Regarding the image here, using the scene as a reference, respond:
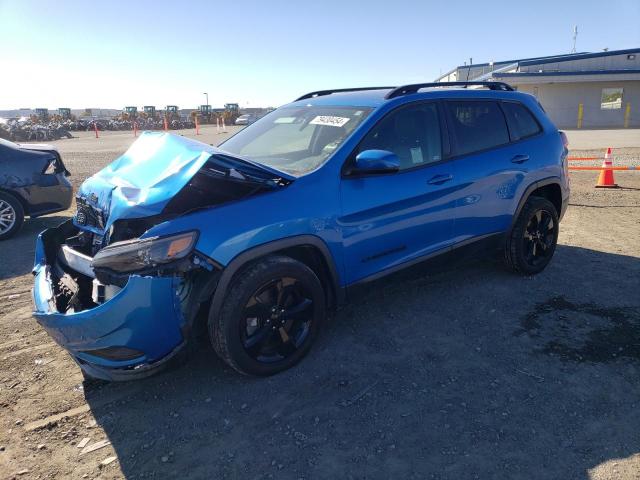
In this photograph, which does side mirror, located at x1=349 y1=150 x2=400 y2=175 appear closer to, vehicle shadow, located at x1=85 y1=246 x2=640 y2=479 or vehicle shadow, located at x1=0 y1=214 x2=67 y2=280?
vehicle shadow, located at x1=85 y1=246 x2=640 y2=479

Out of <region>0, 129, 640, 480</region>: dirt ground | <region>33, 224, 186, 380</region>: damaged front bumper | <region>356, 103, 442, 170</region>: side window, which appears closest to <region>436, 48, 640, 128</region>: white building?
<region>356, 103, 442, 170</region>: side window

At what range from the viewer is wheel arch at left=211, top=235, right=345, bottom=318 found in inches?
110

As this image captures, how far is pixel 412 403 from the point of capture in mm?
2898

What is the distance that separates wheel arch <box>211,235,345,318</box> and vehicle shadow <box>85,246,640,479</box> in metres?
0.45

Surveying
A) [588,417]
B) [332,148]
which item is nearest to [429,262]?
[332,148]

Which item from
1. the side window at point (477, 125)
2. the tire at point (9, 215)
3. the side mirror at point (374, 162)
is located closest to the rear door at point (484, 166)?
the side window at point (477, 125)

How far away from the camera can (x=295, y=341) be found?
326 cm

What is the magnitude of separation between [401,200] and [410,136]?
22.8 inches

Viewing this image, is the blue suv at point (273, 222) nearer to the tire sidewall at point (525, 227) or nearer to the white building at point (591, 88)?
the tire sidewall at point (525, 227)

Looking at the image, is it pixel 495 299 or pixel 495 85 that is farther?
pixel 495 85

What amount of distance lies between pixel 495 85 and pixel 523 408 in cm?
321

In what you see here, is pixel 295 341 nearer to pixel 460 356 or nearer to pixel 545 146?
pixel 460 356

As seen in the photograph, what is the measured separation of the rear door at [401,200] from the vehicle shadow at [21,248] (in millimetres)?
4069

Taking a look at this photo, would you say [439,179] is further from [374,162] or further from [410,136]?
[374,162]
